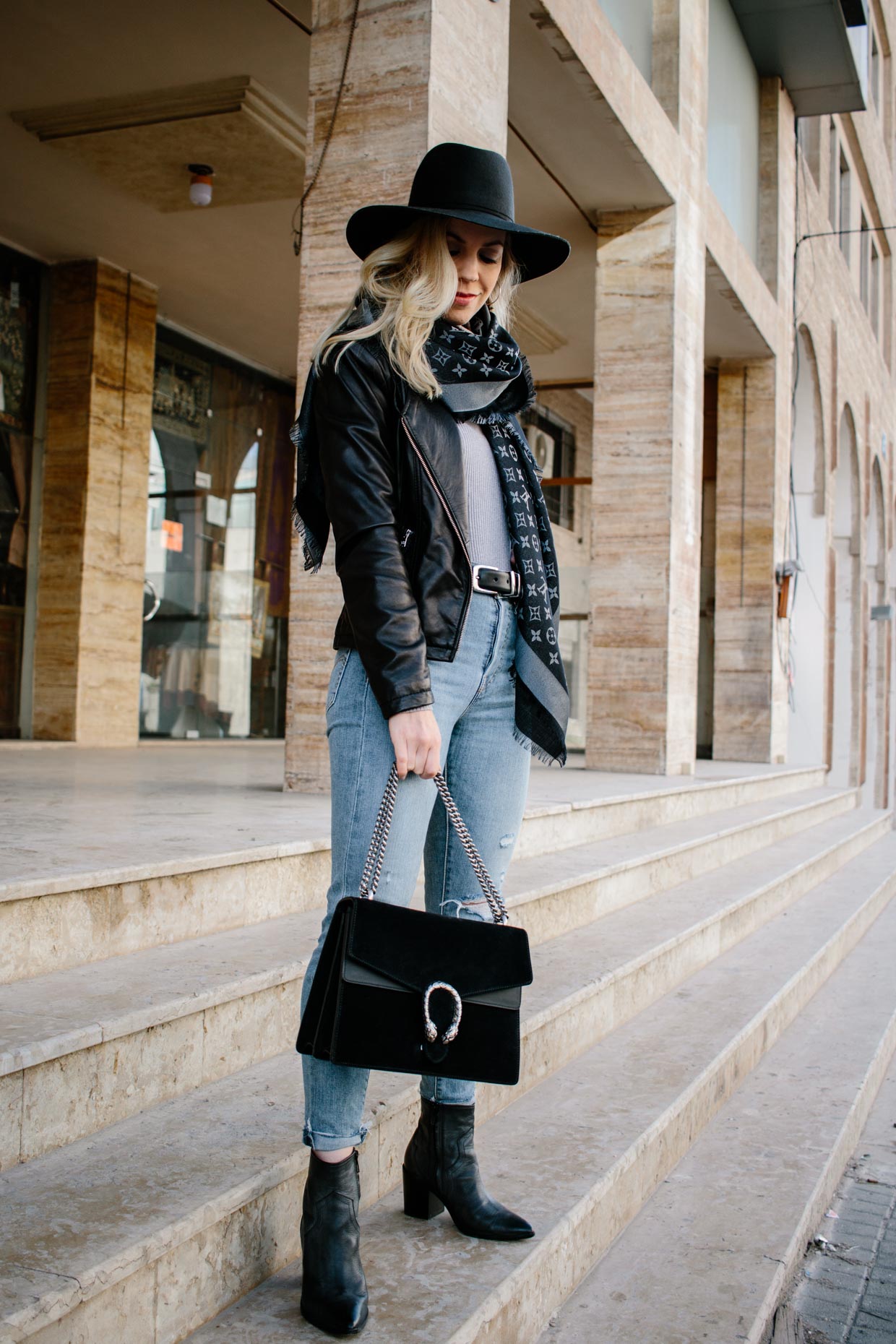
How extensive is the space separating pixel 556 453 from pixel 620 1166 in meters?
16.8

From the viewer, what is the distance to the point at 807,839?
9539 millimetres

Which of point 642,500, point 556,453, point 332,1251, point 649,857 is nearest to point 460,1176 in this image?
point 332,1251

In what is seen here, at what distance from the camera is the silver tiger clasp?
211 centimetres

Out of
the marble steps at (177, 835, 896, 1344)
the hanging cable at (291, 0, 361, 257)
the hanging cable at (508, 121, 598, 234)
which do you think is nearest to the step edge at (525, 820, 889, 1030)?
the marble steps at (177, 835, 896, 1344)

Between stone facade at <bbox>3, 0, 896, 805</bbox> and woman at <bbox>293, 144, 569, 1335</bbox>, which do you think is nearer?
woman at <bbox>293, 144, 569, 1335</bbox>

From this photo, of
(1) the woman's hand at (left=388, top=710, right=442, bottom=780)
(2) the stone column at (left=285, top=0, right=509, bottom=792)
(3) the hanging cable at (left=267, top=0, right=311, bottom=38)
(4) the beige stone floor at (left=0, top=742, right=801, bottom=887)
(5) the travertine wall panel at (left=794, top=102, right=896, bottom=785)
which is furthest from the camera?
(5) the travertine wall panel at (left=794, top=102, right=896, bottom=785)

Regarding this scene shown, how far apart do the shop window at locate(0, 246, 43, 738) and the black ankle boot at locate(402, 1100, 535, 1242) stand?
9701 millimetres

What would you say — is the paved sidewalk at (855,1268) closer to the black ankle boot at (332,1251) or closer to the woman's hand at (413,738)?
the black ankle boot at (332,1251)

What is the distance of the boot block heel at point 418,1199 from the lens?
2.53m

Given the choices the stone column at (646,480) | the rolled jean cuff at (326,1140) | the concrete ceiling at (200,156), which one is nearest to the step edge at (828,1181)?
the rolled jean cuff at (326,1140)

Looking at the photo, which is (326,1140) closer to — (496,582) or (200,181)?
(496,582)

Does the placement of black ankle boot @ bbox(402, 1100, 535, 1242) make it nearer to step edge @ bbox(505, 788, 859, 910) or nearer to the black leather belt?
the black leather belt

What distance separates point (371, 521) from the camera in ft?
7.25

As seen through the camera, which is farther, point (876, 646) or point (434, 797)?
point (876, 646)
